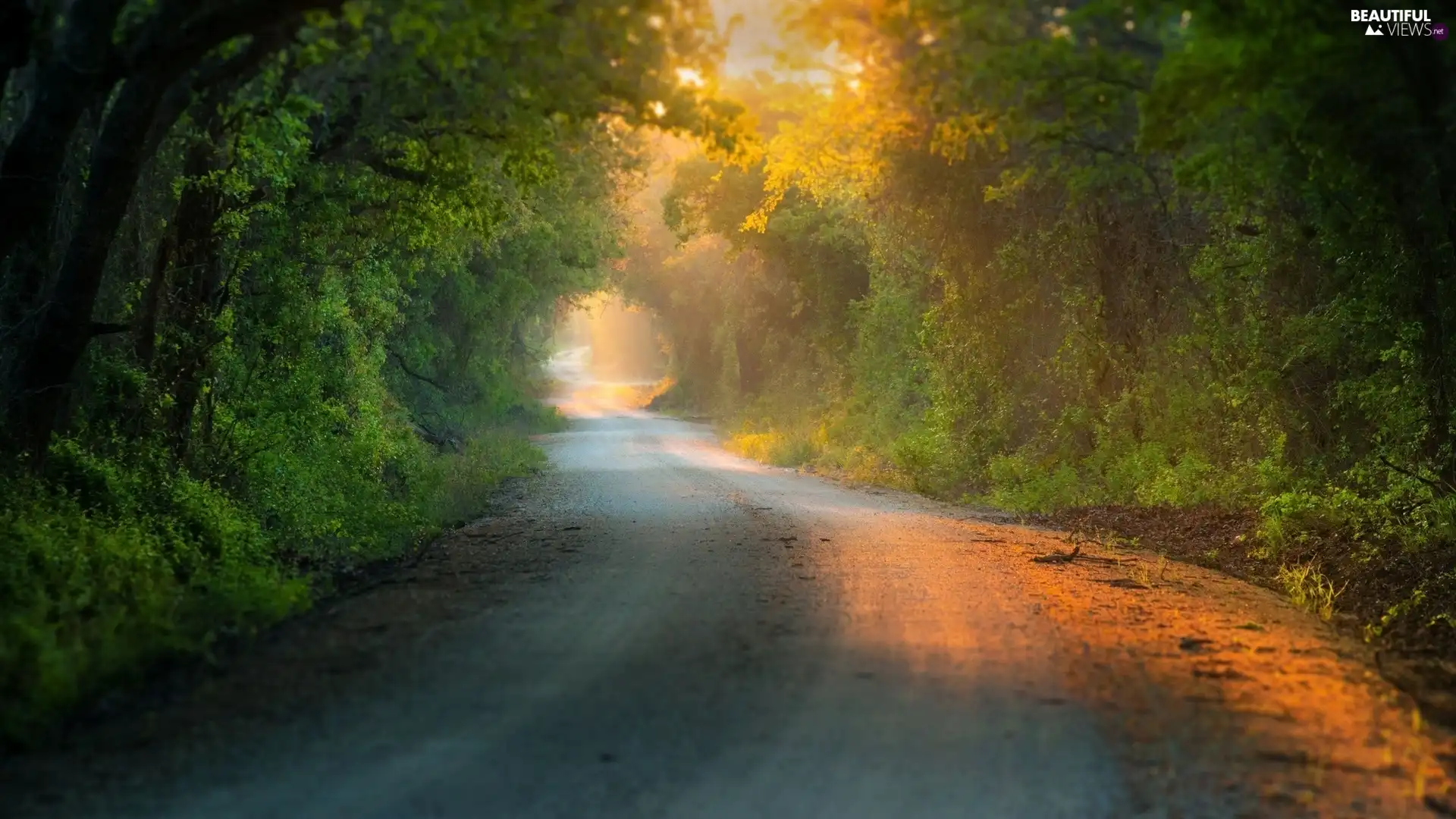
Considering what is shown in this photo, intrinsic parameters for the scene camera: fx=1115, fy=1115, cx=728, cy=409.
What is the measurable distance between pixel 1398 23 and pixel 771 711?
575cm

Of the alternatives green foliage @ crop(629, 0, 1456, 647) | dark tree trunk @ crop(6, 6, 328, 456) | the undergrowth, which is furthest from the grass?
dark tree trunk @ crop(6, 6, 328, 456)

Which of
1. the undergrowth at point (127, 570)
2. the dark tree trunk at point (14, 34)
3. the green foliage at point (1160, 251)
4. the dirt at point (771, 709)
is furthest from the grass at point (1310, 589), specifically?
the dark tree trunk at point (14, 34)

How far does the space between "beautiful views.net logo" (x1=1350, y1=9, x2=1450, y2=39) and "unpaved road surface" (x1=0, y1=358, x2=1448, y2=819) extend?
3.97 metres

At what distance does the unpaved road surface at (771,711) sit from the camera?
4.72 meters

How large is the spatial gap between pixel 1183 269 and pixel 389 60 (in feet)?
38.7

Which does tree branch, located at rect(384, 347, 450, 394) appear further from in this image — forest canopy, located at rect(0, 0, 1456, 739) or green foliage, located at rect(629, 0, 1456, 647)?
green foliage, located at rect(629, 0, 1456, 647)

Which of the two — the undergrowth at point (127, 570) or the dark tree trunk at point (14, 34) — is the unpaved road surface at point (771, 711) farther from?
the dark tree trunk at point (14, 34)

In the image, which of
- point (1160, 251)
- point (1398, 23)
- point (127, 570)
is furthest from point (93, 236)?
point (1160, 251)

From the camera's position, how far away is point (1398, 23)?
22.9 ft

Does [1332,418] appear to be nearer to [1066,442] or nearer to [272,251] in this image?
[1066,442]

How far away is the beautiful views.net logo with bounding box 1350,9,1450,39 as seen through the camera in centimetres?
687

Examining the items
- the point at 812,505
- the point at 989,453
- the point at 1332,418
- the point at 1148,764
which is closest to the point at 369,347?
the point at 812,505

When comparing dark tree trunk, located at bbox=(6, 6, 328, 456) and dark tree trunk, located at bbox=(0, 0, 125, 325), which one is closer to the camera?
dark tree trunk, located at bbox=(0, 0, 125, 325)

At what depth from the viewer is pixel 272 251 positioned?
39.8 ft
